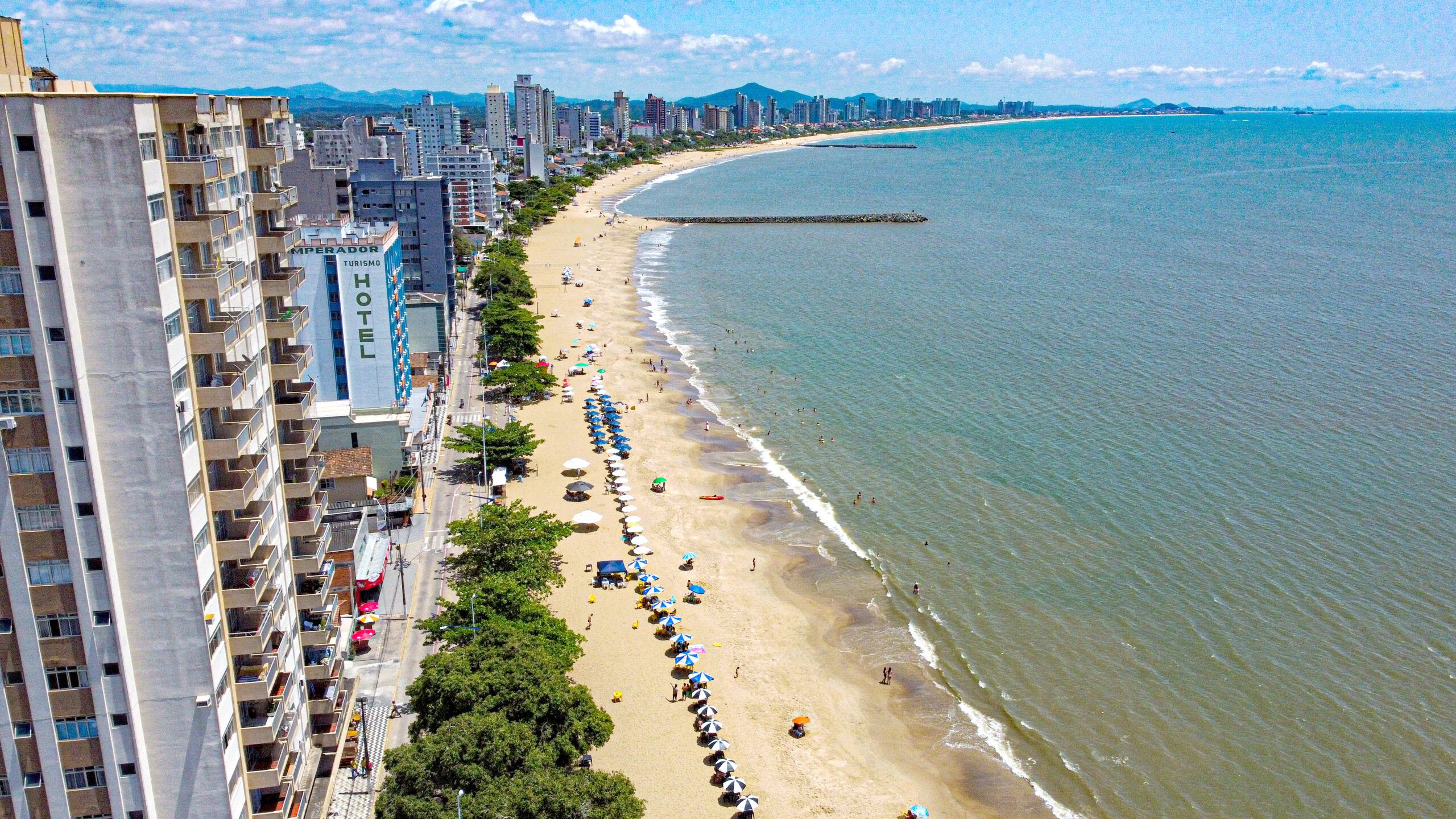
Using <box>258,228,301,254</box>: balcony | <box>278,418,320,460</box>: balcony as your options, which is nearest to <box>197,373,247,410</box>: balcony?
<box>278,418,320,460</box>: balcony

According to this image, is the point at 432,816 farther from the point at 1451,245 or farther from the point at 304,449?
the point at 1451,245

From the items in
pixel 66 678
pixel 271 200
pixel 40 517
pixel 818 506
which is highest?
pixel 271 200

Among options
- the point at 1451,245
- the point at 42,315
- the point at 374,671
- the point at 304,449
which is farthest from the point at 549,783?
the point at 1451,245

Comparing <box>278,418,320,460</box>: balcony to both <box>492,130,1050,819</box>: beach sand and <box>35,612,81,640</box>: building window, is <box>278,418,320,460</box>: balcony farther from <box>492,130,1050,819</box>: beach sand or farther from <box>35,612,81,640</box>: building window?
<box>492,130,1050,819</box>: beach sand

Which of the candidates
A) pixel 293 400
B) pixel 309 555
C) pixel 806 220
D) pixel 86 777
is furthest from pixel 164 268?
pixel 806 220

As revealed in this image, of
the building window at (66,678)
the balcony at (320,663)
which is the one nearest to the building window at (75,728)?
the building window at (66,678)

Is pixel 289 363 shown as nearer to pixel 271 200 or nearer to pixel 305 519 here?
pixel 271 200
